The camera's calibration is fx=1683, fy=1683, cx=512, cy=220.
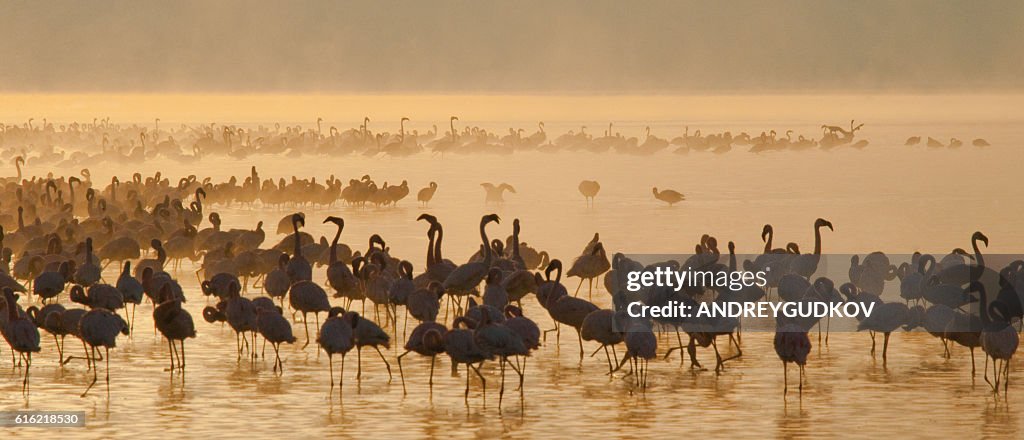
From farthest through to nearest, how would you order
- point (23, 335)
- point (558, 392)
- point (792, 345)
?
point (558, 392), point (23, 335), point (792, 345)

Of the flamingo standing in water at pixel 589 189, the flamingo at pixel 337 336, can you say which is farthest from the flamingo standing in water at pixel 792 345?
the flamingo standing in water at pixel 589 189

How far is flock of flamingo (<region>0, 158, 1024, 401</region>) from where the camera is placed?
16.1 m

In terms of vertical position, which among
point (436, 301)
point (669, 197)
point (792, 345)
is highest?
point (669, 197)

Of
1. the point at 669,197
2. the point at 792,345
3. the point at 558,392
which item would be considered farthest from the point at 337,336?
the point at 669,197

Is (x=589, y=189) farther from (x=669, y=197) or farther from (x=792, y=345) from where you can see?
(x=792, y=345)

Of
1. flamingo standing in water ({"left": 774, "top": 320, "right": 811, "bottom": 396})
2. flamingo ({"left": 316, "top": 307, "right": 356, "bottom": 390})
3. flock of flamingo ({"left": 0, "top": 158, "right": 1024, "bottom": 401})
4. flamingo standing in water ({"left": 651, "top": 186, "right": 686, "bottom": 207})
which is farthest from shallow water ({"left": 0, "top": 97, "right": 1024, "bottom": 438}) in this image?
flamingo standing in water ({"left": 651, "top": 186, "right": 686, "bottom": 207})

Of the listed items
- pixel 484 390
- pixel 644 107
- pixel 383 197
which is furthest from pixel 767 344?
pixel 644 107

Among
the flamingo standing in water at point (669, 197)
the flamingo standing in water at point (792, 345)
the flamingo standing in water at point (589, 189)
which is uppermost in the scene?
the flamingo standing in water at point (589, 189)

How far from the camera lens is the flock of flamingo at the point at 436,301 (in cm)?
→ 1612

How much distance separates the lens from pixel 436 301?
18.1 meters

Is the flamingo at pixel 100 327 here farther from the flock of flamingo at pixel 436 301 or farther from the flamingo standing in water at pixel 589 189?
the flamingo standing in water at pixel 589 189

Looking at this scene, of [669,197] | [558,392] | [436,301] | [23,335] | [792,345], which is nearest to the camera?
[792,345]

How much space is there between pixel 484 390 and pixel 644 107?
467 ft

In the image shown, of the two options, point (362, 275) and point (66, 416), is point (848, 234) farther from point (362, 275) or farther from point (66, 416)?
point (66, 416)
